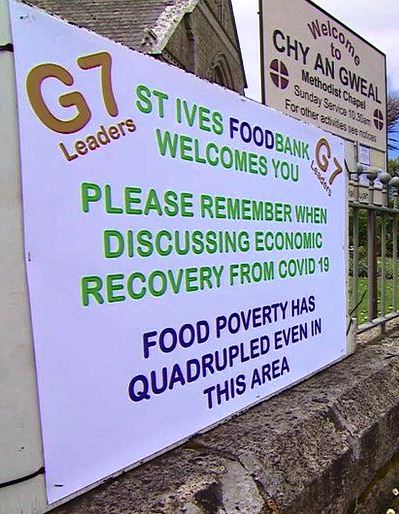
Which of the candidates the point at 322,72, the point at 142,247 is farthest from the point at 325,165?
the point at 322,72

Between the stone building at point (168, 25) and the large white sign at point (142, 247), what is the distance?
1372 cm

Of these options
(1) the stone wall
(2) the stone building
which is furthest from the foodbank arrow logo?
(1) the stone wall

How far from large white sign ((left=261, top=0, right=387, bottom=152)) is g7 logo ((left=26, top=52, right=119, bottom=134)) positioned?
79.8 inches

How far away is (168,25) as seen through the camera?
18.0m

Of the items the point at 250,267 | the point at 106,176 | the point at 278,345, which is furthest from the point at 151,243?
the point at 278,345

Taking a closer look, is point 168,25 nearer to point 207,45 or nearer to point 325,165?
point 207,45

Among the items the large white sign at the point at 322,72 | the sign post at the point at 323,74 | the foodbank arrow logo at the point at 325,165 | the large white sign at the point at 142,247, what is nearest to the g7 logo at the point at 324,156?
the foodbank arrow logo at the point at 325,165

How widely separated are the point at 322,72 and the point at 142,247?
2.91m

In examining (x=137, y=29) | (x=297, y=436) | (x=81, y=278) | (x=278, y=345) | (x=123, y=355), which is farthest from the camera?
(x=137, y=29)

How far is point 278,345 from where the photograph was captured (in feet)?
7.20

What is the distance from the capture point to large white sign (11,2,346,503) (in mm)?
1354

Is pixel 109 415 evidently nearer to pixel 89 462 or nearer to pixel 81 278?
pixel 89 462

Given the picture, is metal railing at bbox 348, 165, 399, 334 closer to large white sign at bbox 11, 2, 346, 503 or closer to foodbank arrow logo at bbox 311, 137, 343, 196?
foodbank arrow logo at bbox 311, 137, 343, 196

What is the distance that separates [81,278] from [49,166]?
28 cm
